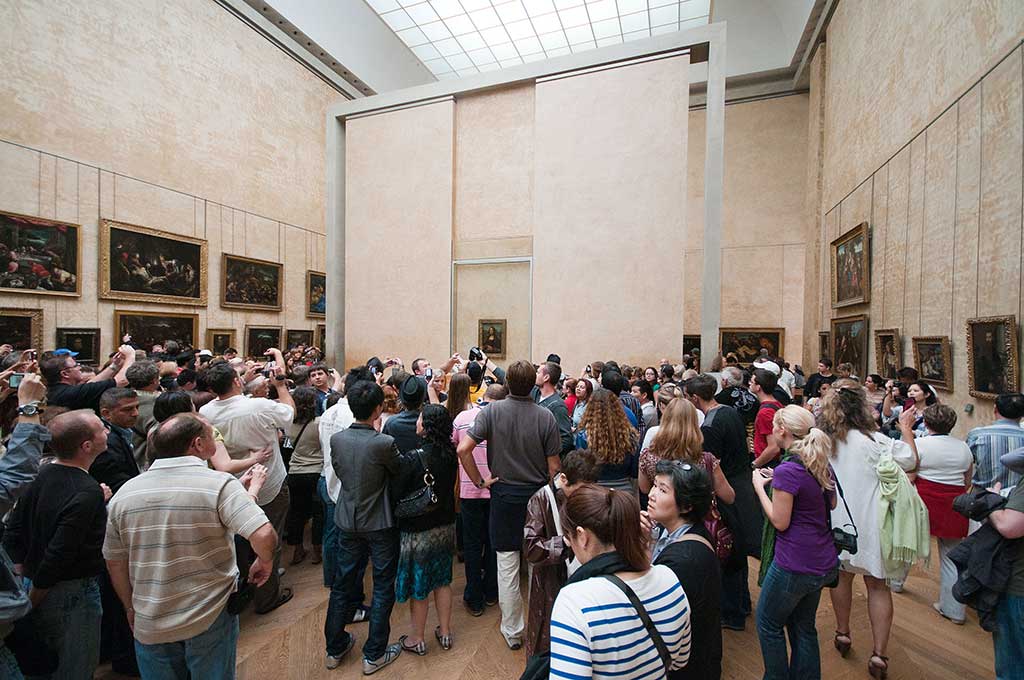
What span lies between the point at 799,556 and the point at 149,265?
14001mm

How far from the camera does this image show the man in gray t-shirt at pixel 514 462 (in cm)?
326

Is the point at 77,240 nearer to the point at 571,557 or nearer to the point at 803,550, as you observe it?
the point at 571,557

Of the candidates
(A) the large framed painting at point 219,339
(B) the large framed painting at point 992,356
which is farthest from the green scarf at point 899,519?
(A) the large framed painting at point 219,339

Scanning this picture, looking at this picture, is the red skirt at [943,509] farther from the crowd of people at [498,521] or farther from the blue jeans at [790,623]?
the blue jeans at [790,623]

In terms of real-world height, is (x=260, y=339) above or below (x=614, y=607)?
above

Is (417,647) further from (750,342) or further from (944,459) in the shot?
(750,342)

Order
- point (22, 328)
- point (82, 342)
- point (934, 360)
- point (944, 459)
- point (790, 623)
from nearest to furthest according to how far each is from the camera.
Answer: point (790, 623) < point (944, 459) < point (934, 360) < point (22, 328) < point (82, 342)

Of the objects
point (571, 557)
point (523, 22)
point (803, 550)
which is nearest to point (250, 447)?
point (571, 557)

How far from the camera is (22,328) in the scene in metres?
8.80

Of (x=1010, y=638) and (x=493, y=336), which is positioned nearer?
(x=1010, y=638)

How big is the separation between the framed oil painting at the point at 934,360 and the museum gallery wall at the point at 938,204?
0.07 ft

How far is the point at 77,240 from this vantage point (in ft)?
31.8

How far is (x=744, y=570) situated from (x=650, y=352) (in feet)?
22.0

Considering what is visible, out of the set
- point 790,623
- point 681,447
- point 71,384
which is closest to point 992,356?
point 790,623
